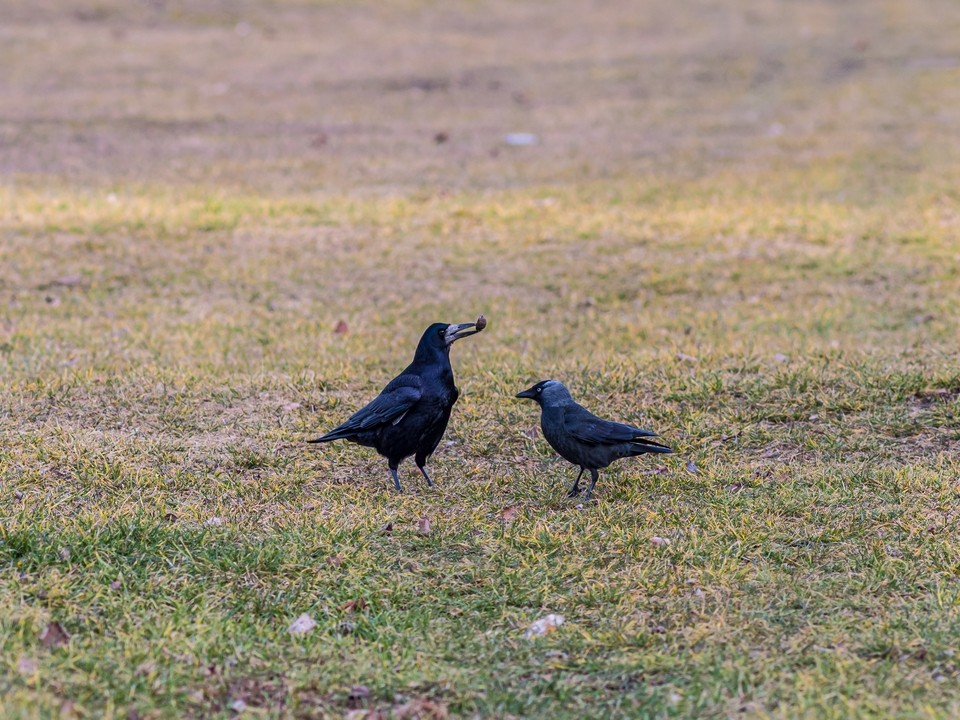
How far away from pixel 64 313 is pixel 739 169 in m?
8.60

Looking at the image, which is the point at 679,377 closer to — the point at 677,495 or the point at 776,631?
the point at 677,495

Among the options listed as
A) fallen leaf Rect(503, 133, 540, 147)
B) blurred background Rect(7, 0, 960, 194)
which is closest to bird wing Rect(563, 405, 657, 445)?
blurred background Rect(7, 0, 960, 194)

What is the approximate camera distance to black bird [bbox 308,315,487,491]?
568cm

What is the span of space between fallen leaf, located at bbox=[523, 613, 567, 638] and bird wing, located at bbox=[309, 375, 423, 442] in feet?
4.81

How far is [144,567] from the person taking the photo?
16.0 feet

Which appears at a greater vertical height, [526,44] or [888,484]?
[526,44]

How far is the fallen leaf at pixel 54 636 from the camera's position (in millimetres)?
4320

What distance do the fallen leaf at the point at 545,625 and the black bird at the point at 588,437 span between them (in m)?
1.14

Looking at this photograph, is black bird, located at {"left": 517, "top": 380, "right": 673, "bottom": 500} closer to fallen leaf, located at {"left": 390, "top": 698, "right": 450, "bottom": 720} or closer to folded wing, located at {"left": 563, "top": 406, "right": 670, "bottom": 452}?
folded wing, located at {"left": 563, "top": 406, "right": 670, "bottom": 452}

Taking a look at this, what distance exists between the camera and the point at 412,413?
5.68m

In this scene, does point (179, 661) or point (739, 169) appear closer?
point (179, 661)

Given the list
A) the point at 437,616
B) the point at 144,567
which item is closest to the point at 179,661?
the point at 144,567

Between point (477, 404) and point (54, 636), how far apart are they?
3242 millimetres

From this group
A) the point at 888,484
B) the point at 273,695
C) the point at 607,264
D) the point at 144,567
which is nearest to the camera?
the point at 273,695
